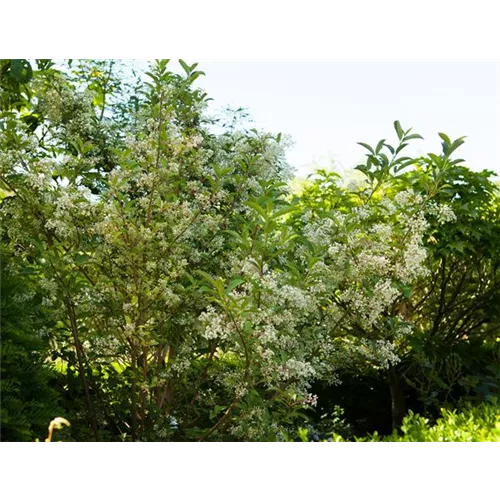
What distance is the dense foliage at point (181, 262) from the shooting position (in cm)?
319

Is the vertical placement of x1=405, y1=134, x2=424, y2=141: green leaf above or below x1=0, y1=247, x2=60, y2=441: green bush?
above

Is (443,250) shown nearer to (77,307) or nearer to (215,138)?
(215,138)

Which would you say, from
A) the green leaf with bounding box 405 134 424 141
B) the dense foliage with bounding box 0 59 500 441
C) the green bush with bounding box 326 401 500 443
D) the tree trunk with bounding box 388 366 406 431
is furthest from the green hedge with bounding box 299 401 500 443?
the tree trunk with bounding box 388 366 406 431

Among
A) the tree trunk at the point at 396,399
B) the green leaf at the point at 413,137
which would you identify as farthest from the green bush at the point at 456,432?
the tree trunk at the point at 396,399

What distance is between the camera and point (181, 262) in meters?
3.26

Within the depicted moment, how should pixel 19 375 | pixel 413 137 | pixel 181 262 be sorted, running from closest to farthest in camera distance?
1. pixel 19 375
2. pixel 181 262
3. pixel 413 137

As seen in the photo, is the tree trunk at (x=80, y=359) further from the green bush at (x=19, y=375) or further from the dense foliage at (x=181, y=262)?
the green bush at (x=19, y=375)

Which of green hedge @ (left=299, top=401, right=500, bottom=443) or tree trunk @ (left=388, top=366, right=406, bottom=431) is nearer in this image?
green hedge @ (left=299, top=401, right=500, bottom=443)

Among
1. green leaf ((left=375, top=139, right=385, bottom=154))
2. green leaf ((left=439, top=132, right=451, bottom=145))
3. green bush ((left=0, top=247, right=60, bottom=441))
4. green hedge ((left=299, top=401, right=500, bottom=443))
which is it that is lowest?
green hedge ((left=299, top=401, right=500, bottom=443))

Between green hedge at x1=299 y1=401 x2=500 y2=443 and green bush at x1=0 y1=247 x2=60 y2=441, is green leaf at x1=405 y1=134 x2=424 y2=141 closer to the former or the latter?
green hedge at x1=299 y1=401 x2=500 y2=443

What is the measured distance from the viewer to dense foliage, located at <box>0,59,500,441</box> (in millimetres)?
3186

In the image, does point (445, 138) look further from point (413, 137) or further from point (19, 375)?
point (19, 375)

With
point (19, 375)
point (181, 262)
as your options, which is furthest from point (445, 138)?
point (19, 375)
